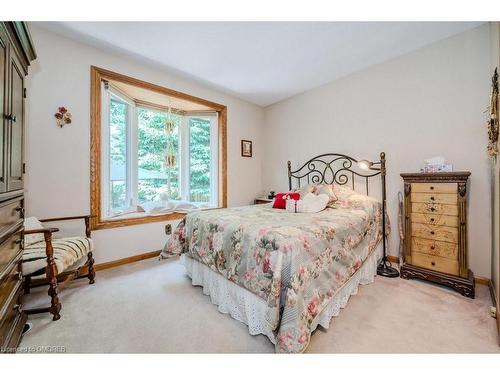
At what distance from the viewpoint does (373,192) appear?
286cm

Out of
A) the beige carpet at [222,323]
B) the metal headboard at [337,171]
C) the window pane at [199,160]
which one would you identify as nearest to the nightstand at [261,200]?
the metal headboard at [337,171]

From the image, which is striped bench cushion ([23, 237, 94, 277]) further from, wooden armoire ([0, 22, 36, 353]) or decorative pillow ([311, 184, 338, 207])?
decorative pillow ([311, 184, 338, 207])

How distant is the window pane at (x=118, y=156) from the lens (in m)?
3.03

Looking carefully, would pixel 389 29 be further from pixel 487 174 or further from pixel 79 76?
pixel 79 76

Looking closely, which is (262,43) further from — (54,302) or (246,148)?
(54,302)

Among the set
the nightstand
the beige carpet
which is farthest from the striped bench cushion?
the nightstand

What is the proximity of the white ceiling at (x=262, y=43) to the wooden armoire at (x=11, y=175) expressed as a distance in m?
1.06

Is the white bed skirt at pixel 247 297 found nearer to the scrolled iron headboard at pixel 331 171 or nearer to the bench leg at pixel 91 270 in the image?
the bench leg at pixel 91 270

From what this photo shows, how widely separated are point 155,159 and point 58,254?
81.8 inches

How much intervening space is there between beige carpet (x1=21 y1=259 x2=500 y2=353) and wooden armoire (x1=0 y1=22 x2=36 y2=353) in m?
0.34

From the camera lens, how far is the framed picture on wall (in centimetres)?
406

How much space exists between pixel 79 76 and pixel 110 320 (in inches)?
97.6

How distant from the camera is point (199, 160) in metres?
3.96
